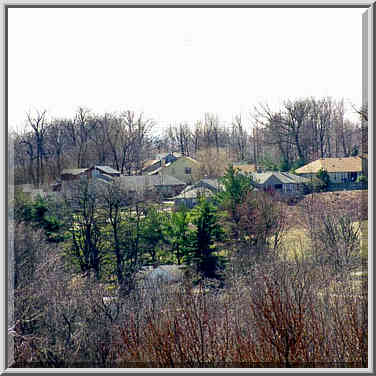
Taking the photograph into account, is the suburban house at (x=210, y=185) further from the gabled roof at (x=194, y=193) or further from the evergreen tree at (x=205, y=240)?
the evergreen tree at (x=205, y=240)

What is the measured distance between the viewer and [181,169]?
422 inches

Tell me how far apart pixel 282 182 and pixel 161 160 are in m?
3.59

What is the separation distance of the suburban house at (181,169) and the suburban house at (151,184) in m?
0.18

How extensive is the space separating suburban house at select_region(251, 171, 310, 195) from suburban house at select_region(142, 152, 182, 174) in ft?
9.34

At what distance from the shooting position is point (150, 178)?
10641 mm

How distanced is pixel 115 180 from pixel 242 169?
12.2 ft

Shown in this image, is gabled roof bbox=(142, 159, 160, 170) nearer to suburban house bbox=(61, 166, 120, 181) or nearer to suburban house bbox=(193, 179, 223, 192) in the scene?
suburban house bbox=(61, 166, 120, 181)

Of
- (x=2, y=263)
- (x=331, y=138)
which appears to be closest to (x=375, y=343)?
(x=2, y=263)

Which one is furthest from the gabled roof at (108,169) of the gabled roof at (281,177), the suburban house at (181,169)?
the gabled roof at (281,177)

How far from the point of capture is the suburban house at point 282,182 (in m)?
11.6

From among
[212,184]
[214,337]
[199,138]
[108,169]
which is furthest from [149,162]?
[214,337]

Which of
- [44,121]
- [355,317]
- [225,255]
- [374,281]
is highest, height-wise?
[44,121]

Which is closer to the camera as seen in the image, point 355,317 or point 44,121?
point 355,317

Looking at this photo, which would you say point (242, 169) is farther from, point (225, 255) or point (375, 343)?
point (375, 343)
